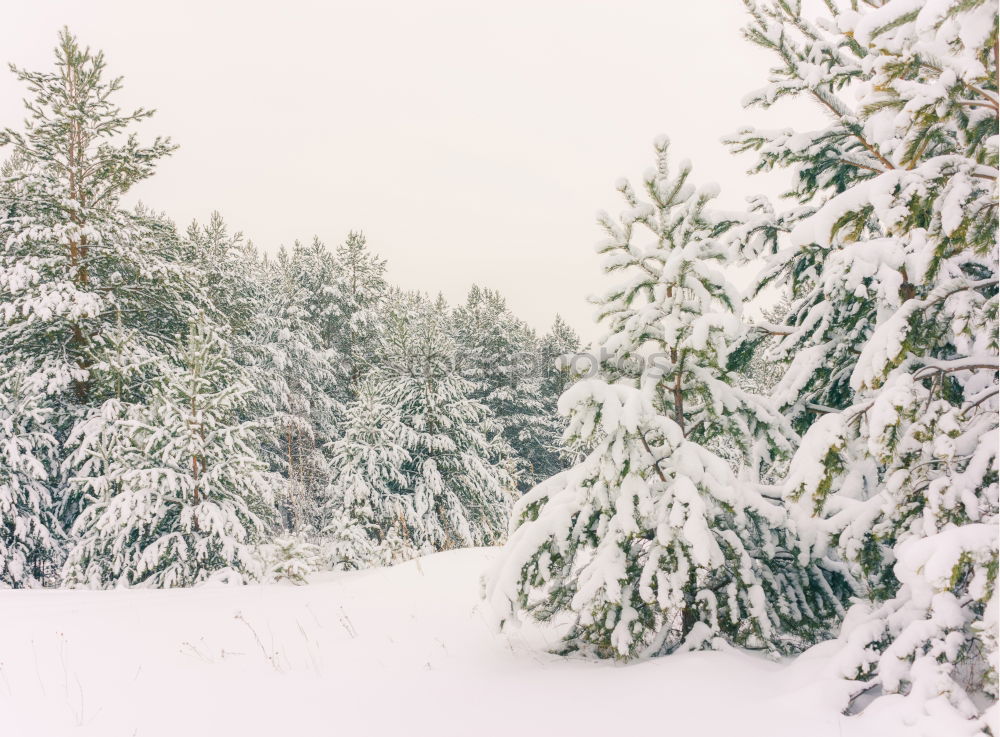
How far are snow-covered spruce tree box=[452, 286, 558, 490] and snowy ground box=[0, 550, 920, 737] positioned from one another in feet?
68.4

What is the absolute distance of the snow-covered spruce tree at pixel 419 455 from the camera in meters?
16.3

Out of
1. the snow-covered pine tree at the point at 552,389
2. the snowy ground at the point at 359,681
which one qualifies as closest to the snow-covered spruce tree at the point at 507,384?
the snow-covered pine tree at the point at 552,389

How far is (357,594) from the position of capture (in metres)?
6.61

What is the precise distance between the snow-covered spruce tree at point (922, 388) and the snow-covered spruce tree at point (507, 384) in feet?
75.4

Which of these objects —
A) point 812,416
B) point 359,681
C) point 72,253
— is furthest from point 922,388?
point 72,253

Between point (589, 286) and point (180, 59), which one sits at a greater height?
point (180, 59)

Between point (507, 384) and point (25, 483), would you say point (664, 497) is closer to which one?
point (25, 483)

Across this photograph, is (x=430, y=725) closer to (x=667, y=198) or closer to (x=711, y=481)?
(x=711, y=481)

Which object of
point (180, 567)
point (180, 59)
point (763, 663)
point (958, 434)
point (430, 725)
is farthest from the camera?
point (180, 59)

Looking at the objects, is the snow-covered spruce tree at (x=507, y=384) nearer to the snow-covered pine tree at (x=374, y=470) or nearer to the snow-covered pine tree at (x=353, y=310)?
the snow-covered pine tree at (x=353, y=310)

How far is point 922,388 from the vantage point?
2.63 m

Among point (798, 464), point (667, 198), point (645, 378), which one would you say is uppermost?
point (667, 198)

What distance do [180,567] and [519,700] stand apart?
303 inches

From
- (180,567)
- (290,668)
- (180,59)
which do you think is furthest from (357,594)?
(180,59)
